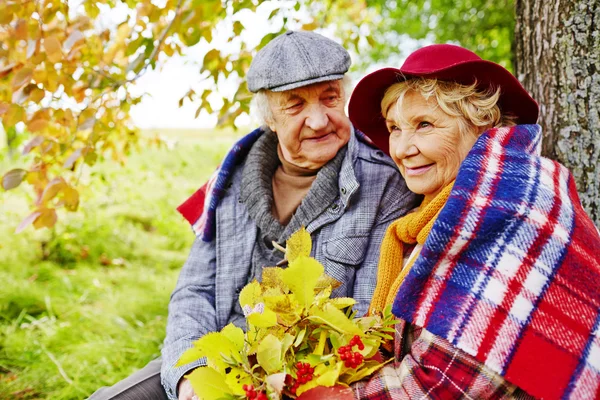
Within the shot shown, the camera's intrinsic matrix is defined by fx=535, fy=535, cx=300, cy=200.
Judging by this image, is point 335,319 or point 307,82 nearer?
point 335,319

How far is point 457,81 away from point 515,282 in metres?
0.68

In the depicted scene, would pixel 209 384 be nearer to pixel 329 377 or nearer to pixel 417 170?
pixel 329 377

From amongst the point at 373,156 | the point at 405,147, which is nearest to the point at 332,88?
the point at 373,156

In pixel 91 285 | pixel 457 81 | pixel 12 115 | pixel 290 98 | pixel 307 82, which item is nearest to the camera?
pixel 457 81

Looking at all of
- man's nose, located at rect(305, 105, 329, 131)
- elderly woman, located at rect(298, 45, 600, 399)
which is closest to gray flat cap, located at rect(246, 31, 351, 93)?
man's nose, located at rect(305, 105, 329, 131)

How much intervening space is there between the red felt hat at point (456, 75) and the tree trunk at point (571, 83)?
498 millimetres

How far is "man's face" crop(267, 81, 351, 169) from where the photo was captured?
88.3 inches

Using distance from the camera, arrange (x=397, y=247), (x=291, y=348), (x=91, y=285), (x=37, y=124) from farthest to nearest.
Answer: (x=91, y=285)
(x=37, y=124)
(x=397, y=247)
(x=291, y=348)

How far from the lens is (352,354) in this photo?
→ 55.1 inches

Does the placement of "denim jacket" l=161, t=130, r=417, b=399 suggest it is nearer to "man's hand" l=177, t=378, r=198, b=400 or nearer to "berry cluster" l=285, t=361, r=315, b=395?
"man's hand" l=177, t=378, r=198, b=400

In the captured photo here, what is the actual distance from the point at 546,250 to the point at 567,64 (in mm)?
1150

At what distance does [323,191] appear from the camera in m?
2.22

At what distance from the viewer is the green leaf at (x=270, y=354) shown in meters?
1.38

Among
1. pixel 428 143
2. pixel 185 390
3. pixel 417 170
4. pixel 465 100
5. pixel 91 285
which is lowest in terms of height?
pixel 91 285
